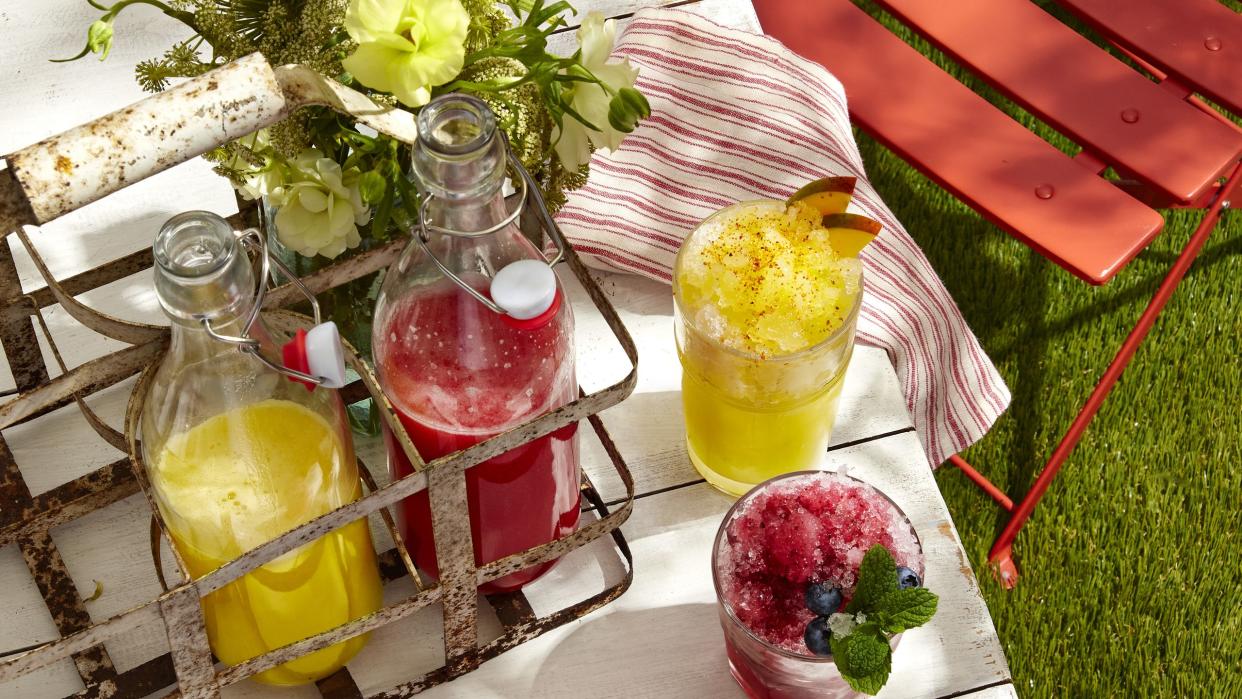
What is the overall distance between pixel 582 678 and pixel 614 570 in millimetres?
104

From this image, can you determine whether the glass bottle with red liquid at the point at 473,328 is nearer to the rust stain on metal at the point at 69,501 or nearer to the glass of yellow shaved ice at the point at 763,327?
the glass of yellow shaved ice at the point at 763,327

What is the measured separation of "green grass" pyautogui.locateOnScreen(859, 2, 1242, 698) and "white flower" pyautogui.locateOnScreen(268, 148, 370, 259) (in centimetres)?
143

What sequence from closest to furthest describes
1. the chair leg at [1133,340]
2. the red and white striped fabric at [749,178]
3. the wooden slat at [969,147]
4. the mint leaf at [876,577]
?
the mint leaf at [876,577]
the red and white striped fabric at [749,178]
the wooden slat at [969,147]
the chair leg at [1133,340]

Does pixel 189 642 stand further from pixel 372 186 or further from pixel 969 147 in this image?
pixel 969 147

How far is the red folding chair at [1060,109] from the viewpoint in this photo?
1670 millimetres

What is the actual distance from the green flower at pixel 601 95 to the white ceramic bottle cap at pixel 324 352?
24 cm

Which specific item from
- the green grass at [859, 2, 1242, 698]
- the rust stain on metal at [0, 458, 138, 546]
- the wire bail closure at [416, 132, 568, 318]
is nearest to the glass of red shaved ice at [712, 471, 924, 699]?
the wire bail closure at [416, 132, 568, 318]

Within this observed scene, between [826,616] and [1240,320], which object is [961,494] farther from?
[826,616]

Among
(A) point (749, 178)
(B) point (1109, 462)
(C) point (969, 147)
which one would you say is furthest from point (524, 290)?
(B) point (1109, 462)

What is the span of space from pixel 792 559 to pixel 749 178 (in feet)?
1.80

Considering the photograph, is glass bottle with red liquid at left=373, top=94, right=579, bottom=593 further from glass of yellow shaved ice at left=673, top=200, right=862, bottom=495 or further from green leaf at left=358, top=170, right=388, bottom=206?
glass of yellow shaved ice at left=673, top=200, right=862, bottom=495

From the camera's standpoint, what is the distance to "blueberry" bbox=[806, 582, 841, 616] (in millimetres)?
917

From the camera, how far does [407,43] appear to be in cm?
76

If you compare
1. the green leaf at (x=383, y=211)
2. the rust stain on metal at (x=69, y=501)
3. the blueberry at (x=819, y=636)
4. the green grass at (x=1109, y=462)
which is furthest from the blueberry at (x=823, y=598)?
the green grass at (x=1109, y=462)
